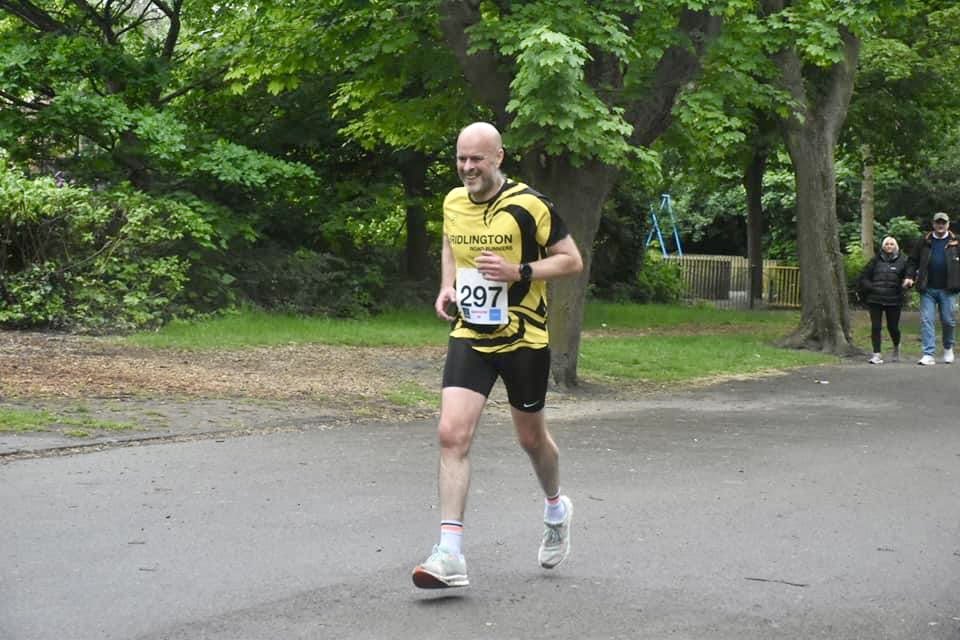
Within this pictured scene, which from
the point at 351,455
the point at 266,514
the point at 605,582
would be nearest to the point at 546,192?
the point at 351,455

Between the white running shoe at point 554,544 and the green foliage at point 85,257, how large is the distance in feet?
38.6

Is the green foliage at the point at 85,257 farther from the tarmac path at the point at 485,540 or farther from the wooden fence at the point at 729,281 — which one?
the wooden fence at the point at 729,281

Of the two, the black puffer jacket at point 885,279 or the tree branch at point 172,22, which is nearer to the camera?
the black puffer jacket at point 885,279

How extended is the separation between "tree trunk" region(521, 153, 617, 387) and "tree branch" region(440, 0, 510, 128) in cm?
87

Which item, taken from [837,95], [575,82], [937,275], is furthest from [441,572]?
[837,95]

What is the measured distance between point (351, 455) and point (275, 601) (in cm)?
391

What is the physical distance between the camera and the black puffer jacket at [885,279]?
1934 centimetres

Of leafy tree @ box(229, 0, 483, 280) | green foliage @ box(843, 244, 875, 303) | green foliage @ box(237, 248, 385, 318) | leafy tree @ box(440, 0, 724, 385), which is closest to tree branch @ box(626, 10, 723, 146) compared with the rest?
leafy tree @ box(440, 0, 724, 385)

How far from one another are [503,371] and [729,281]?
36.7m

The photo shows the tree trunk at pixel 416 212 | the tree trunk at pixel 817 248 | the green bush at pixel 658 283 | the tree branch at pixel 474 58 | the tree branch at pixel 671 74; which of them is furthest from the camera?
the green bush at pixel 658 283

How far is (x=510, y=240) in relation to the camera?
6000mm

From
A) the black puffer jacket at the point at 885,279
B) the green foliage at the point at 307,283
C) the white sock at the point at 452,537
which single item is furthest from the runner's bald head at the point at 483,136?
the green foliage at the point at 307,283

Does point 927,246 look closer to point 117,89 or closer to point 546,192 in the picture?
point 546,192

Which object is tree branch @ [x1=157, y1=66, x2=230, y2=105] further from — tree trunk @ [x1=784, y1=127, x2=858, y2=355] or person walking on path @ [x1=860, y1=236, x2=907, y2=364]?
person walking on path @ [x1=860, y1=236, x2=907, y2=364]
